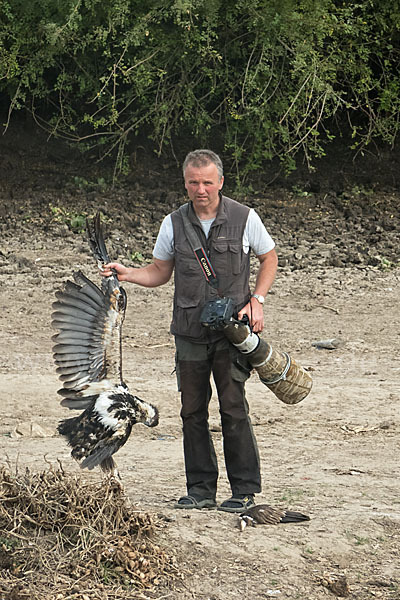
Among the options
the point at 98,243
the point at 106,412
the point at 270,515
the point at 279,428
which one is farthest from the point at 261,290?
the point at 279,428

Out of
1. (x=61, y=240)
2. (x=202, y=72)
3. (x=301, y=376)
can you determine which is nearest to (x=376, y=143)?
(x=202, y=72)

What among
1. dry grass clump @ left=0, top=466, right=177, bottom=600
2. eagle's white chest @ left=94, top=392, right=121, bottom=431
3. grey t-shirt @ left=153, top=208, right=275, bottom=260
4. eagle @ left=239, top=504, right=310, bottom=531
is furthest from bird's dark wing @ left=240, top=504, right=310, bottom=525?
grey t-shirt @ left=153, top=208, right=275, bottom=260

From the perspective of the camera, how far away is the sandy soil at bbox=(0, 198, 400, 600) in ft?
14.3

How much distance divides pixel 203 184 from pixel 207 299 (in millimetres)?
566

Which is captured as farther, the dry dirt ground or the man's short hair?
the man's short hair

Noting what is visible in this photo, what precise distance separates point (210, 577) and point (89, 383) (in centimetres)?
117

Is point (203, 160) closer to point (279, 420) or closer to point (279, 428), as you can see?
point (279, 428)

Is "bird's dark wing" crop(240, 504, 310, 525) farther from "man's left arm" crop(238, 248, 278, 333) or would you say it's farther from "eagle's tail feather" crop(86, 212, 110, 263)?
"eagle's tail feather" crop(86, 212, 110, 263)

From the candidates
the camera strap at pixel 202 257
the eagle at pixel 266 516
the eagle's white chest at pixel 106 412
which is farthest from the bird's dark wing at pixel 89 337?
the eagle at pixel 266 516

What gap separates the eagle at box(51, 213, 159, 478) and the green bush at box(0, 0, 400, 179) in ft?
28.1

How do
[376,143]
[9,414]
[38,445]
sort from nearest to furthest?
[38,445]
[9,414]
[376,143]

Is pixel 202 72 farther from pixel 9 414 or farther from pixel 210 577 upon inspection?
pixel 210 577

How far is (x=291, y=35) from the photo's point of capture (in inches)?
524

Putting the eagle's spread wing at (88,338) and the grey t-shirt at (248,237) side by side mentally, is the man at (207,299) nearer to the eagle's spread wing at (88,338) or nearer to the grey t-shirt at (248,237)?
the grey t-shirt at (248,237)
